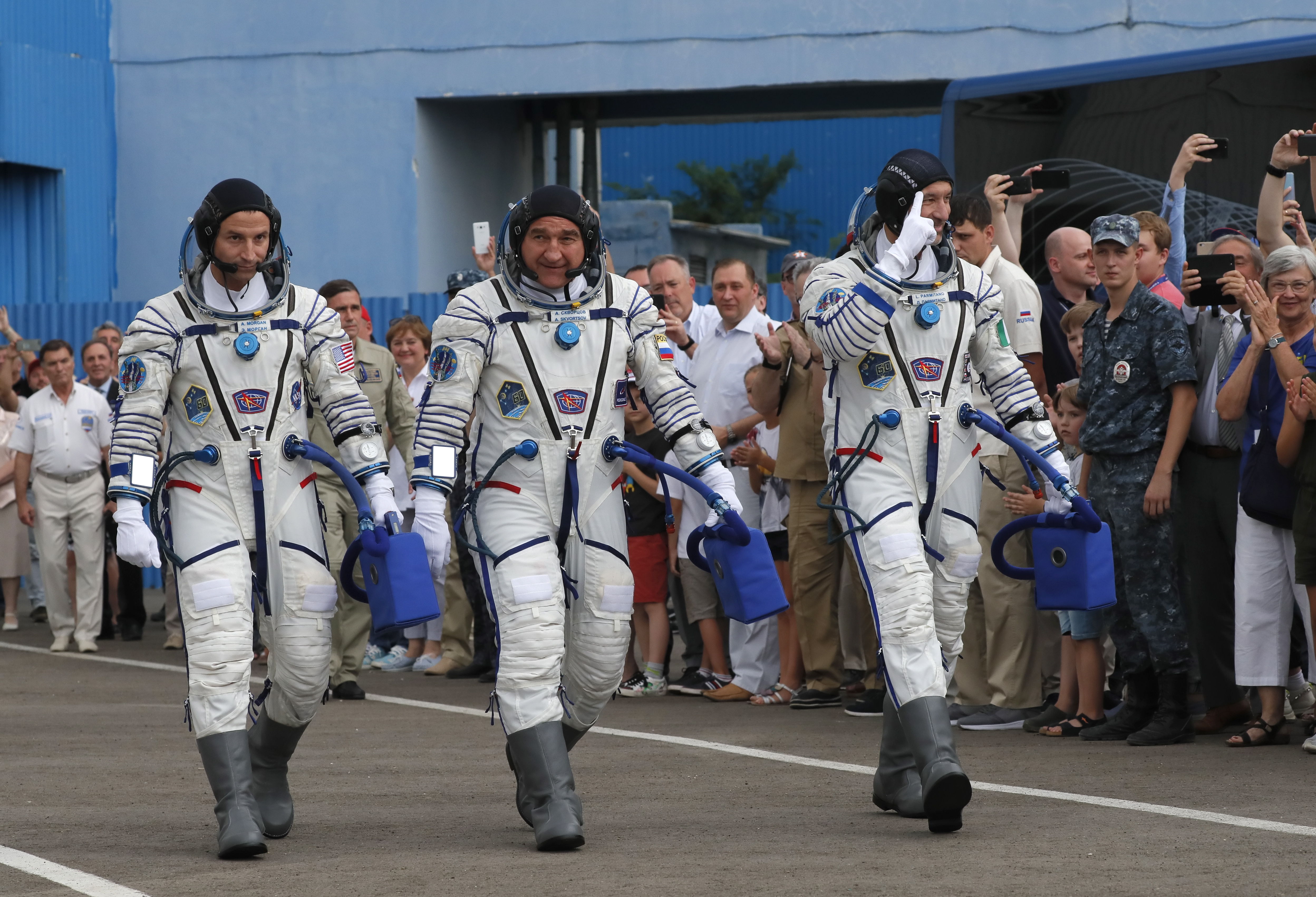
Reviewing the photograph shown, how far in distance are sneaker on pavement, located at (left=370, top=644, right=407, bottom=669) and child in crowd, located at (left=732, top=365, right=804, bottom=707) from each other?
3.05m

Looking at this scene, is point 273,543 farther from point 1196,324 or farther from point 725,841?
point 1196,324

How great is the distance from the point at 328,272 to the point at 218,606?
45.8 feet

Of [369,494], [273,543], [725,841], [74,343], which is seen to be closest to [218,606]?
[273,543]

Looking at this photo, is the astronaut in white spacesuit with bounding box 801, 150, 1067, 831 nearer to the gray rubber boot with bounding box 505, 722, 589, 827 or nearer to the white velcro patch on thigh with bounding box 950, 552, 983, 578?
the white velcro patch on thigh with bounding box 950, 552, 983, 578

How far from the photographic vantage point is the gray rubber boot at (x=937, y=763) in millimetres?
5629

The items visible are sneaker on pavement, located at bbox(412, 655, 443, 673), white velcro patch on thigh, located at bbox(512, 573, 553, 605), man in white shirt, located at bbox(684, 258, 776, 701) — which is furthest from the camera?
sneaker on pavement, located at bbox(412, 655, 443, 673)

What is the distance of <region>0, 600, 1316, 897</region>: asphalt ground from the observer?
5.11m

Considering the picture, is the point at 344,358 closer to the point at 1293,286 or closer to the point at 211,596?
the point at 211,596

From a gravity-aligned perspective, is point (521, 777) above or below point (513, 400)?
below

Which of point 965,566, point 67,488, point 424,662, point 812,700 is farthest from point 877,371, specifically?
point 67,488

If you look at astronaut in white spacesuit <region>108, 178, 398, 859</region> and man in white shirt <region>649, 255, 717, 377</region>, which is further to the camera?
man in white shirt <region>649, 255, 717, 377</region>

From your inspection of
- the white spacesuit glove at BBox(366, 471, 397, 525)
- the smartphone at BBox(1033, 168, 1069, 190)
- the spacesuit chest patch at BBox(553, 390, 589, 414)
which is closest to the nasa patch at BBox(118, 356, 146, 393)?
the white spacesuit glove at BBox(366, 471, 397, 525)

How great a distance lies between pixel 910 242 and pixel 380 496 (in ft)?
6.67

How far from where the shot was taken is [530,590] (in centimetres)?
570
